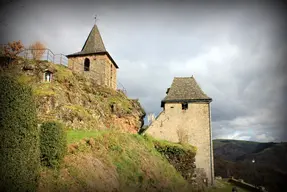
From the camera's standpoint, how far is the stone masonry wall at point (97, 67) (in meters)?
29.8

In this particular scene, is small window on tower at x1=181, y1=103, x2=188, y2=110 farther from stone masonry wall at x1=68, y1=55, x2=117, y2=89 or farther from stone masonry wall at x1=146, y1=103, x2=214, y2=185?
stone masonry wall at x1=68, y1=55, x2=117, y2=89

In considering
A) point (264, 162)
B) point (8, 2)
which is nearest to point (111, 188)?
point (8, 2)

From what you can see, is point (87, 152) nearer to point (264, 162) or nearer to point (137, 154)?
point (137, 154)

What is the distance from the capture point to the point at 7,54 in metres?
20.3

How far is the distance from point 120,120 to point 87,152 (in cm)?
1300

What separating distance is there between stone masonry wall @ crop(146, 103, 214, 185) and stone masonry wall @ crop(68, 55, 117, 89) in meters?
9.76

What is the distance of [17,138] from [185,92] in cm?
2081

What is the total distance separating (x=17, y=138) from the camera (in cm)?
779

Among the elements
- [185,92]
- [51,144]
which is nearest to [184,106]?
[185,92]

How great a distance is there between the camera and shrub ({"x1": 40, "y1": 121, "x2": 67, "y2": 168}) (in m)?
9.31

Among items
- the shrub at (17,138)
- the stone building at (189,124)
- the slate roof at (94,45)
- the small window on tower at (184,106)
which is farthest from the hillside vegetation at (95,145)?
the slate roof at (94,45)

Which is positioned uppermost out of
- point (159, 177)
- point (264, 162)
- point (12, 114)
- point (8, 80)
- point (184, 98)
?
point (184, 98)

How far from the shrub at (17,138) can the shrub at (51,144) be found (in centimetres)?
81

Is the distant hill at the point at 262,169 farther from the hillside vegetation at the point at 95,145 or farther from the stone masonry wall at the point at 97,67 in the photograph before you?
the stone masonry wall at the point at 97,67
